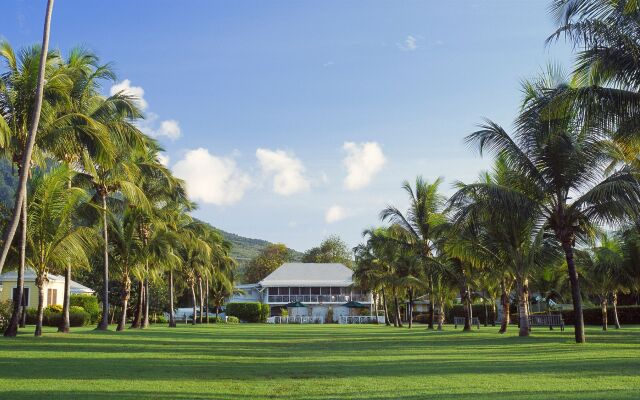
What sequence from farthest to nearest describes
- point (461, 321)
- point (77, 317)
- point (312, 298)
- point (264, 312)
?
point (312, 298)
point (264, 312)
point (461, 321)
point (77, 317)

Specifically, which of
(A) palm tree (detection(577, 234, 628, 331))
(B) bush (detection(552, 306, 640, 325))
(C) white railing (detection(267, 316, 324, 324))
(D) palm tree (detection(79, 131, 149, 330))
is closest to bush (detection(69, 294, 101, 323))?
(D) palm tree (detection(79, 131, 149, 330))

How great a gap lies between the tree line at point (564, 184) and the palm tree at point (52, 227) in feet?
42.9

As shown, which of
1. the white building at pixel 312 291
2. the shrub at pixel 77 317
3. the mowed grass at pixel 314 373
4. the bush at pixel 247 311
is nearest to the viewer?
the mowed grass at pixel 314 373

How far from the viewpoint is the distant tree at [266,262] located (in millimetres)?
94875

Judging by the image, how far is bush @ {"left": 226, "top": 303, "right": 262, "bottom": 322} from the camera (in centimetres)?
6525

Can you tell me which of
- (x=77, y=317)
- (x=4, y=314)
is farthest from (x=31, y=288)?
(x=4, y=314)

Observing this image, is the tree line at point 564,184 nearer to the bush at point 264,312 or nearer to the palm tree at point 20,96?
the palm tree at point 20,96

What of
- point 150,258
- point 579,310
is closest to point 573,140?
point 579,310

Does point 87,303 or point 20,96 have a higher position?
point 20,96

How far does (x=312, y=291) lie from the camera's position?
73.1 m

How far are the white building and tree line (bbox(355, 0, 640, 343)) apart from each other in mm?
36538

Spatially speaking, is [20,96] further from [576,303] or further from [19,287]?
[576,303]

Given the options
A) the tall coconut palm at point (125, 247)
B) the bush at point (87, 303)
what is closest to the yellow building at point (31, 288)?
the bush at point (87, 303)

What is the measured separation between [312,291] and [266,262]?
2376 centimetres
